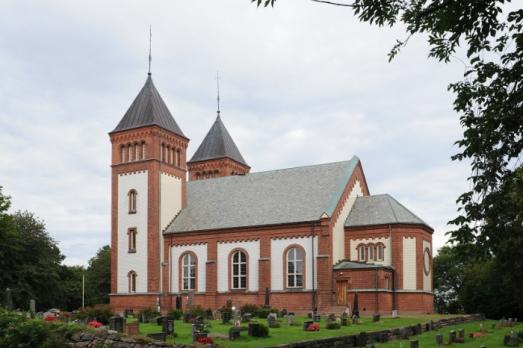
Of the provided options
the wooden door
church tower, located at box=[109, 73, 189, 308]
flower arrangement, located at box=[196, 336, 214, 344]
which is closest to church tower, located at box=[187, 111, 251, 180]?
church tower, located at box=[109, 73, 189, 308]

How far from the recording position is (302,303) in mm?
43438

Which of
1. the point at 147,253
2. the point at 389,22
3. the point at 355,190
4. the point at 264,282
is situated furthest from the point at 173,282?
the point at 389,22

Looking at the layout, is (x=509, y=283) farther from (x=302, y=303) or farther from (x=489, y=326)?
(x=302, y=303)

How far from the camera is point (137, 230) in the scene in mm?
49812

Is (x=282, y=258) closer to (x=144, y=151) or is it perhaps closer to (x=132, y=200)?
(x=132, y=200)

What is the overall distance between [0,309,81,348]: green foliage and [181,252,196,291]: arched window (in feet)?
84.9

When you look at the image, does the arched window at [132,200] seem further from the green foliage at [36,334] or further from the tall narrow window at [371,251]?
the green foliage at [36,334]

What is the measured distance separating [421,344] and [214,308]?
21568 millimetres

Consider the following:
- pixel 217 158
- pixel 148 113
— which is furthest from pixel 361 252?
pixel 217 158

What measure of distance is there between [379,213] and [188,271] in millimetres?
14351

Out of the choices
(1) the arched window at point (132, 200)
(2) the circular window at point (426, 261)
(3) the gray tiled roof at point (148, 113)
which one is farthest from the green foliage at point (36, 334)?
(3) the gray tiled roof at point (148, 113)

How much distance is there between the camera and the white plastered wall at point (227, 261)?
45.9m

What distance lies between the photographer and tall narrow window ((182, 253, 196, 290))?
4816 centimetres

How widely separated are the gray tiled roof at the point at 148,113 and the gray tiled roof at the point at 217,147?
1151 centimetres
